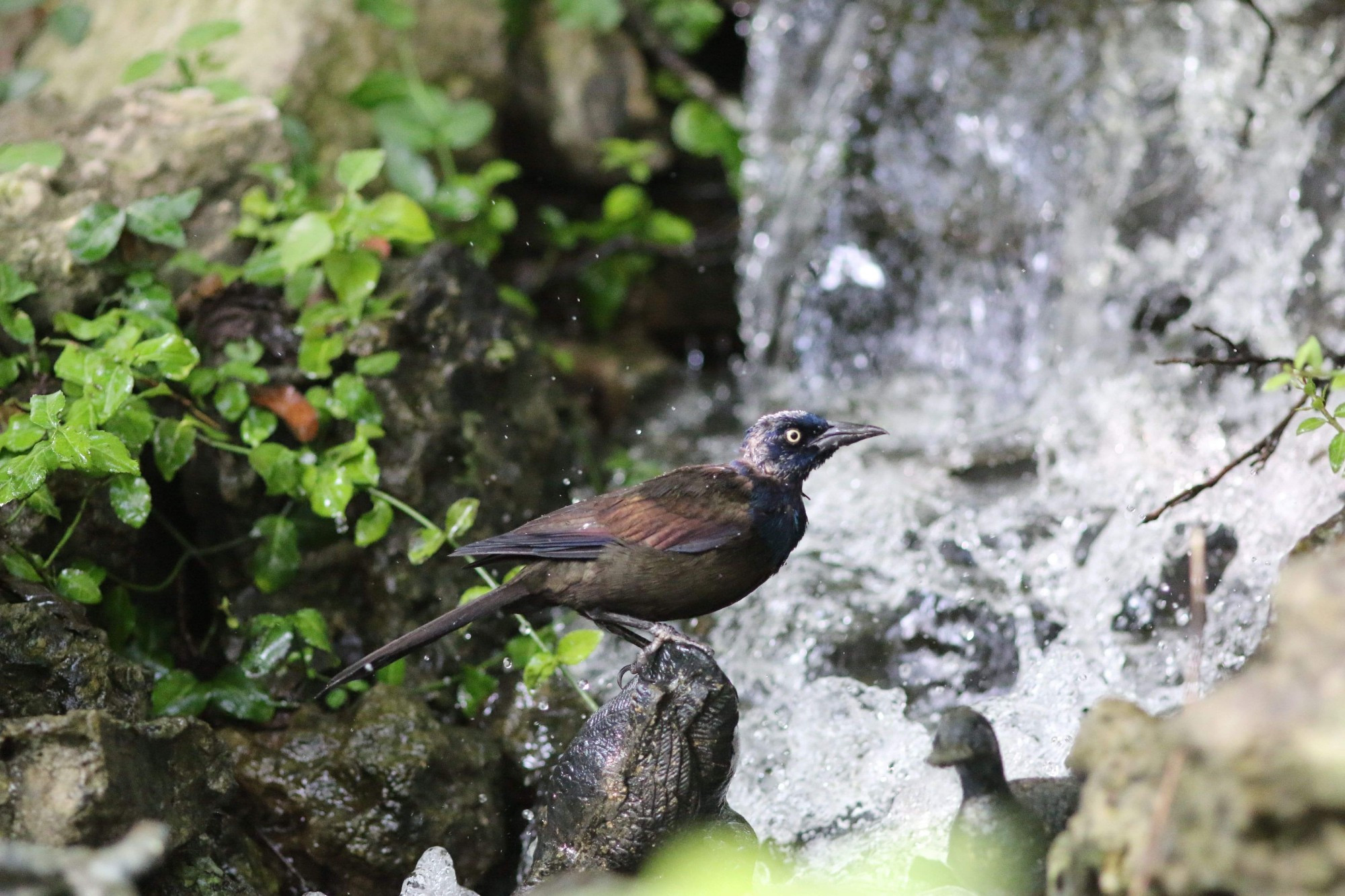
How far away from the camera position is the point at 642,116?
724cm

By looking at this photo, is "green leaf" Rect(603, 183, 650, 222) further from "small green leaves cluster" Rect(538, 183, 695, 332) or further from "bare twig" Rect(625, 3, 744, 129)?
"bare twig" Rect(625, 3, 744, 129)

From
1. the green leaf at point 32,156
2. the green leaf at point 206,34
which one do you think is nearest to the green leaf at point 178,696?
the green leaf at point 32,156

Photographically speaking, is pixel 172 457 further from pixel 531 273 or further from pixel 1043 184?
pixel 1043 184

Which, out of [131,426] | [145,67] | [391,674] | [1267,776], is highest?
[1267,776]

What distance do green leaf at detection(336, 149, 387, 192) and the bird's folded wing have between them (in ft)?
5.37

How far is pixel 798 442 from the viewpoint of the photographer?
3.53 metres

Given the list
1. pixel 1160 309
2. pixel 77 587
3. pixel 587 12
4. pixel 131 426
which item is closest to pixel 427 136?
pixel 587 12

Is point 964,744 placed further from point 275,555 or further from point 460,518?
point 275,555

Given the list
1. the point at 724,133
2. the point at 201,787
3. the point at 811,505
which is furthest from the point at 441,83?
the point at 201,787

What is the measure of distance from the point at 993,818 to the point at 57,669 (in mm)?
2372

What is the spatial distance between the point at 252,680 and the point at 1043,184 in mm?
4663

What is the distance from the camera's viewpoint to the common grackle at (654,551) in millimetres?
3264

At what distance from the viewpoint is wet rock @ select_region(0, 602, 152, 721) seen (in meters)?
3.12

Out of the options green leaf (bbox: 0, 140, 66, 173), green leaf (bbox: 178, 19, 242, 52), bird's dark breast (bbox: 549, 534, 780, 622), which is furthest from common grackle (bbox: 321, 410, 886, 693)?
green leaf (bbox: 178, 19, 242, 52)
